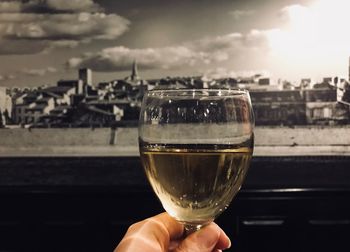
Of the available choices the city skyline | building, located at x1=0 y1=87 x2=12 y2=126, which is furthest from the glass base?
building, located at x1=0 y1=87 x2=12 y2=126

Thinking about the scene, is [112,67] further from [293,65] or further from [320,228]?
[320,228]

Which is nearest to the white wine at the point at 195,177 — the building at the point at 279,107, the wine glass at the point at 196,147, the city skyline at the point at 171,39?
the wine glass at the point at 196,147

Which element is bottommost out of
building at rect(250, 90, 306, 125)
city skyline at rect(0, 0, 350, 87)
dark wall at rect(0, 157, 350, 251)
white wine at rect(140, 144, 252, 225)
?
dark wall at rect(0, 157, 350, 251)

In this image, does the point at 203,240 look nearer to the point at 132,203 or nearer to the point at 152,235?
the point at 152,235

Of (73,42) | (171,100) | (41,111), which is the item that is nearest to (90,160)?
(41,111)

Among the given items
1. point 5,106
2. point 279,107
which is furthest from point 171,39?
point 5,106

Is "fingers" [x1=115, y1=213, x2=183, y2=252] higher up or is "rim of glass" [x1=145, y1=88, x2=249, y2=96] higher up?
"rim of glass" [x1=145, y1=88, x2=249, y2=96]

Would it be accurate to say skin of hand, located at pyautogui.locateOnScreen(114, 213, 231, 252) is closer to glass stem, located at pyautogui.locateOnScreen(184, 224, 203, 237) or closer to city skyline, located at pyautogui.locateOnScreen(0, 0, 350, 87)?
glass stem, located at pyautogui.locateOnScreen(184, 224, 203, 237)
